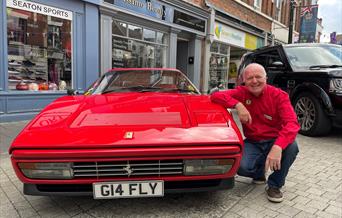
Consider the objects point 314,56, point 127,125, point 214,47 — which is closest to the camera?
point 127,125

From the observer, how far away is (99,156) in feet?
6.25

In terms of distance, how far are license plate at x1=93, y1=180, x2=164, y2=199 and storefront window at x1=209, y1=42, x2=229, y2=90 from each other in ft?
37.0

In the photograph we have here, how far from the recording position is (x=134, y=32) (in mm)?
9102

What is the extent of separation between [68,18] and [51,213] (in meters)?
5.93

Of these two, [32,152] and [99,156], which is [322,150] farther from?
[32,152]

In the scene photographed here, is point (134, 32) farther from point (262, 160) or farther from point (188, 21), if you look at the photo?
point (262, 160)

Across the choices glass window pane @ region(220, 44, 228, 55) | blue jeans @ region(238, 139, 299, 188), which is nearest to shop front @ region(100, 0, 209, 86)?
glass window pane @ region(220, 44, 228, 55)

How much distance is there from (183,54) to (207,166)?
1032cm

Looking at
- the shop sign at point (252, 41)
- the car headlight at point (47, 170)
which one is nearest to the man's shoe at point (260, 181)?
the car headlight at point (47, 170)

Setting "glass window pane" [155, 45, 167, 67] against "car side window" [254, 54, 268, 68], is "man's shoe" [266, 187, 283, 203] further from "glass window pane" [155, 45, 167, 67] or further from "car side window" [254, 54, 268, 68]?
"glass window pane" [155, 45, 167, 67]

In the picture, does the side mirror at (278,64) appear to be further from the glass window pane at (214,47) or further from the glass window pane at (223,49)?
the glass window pane at (223,49)

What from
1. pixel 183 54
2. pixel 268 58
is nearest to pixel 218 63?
pixel 183 54

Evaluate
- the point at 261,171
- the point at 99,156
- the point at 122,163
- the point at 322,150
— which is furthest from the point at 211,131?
the point at 322,150

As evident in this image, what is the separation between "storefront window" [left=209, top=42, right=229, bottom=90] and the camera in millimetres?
13023
